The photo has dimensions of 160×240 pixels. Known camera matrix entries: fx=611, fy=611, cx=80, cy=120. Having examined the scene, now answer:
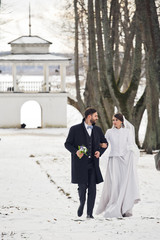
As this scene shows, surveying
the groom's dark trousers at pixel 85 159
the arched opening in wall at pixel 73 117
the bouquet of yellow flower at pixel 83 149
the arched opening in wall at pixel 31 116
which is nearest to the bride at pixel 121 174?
the groom's dark trousers at pixel 85 159

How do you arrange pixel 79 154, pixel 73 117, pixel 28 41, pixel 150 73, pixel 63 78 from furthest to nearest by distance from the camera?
pixel 73 117, pixel 28 41, pixel 63 78, pixel 150 73, pixel 79 154

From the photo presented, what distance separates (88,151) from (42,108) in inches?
1366

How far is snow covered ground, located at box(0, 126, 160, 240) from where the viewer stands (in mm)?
7359

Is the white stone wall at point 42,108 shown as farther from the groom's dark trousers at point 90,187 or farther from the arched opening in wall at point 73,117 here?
the groom's dark trousers at point 90,187

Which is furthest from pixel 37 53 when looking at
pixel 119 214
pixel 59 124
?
pixel 119 214

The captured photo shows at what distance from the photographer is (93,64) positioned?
2352 cm

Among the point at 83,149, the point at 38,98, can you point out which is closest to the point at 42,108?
the point at 38,98

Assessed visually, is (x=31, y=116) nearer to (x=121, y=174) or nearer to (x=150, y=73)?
(x=150, y=73)

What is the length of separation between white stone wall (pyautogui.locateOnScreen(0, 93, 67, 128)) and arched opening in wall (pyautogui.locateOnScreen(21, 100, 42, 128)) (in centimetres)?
1044

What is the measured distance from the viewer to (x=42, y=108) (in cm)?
4328

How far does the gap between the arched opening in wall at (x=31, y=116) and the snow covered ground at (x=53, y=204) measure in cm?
3393

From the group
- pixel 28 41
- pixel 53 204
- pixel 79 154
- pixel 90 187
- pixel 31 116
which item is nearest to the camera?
pixel 79 154

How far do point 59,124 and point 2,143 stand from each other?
48.0 feet

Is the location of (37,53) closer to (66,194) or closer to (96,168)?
(66,194)
